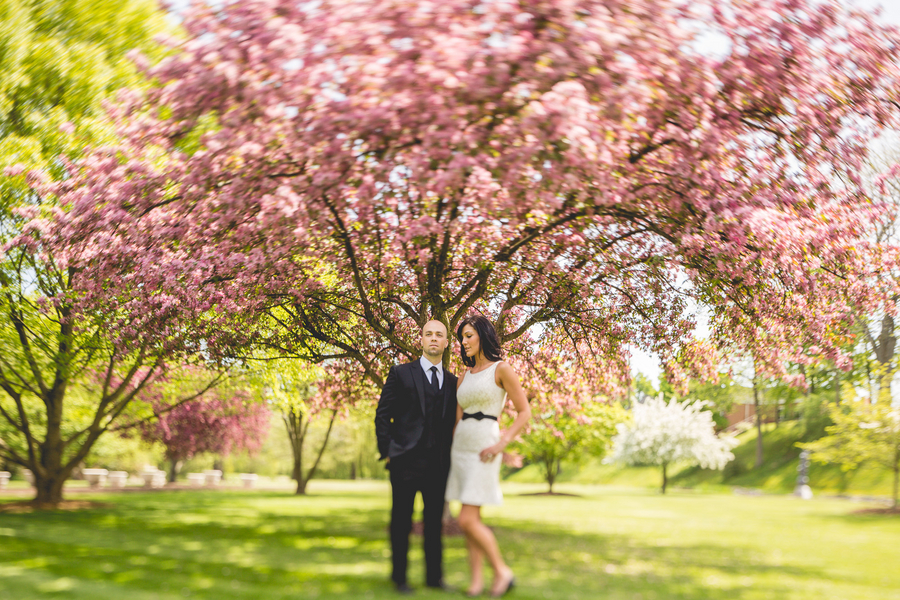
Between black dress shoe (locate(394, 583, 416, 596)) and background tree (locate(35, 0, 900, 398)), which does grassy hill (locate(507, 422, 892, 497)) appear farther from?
black dress shoe (locate(394, 583, 416, 596))

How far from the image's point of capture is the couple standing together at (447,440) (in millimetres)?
5555

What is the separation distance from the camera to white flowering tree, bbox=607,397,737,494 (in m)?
36.7

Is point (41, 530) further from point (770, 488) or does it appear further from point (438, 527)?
point (770, 488)

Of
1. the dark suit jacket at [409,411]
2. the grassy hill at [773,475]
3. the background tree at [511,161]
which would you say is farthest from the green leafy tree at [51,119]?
the grassy hill at [773,475]

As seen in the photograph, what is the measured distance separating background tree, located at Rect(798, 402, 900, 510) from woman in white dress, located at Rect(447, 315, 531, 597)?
1703 centimetres

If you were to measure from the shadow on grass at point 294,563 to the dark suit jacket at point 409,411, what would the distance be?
1.35m

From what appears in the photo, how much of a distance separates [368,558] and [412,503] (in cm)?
278

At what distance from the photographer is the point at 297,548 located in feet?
29.7

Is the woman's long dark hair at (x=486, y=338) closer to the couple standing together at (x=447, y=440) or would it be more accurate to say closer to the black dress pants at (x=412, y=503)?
the couple standing together at (x=447, y=440)

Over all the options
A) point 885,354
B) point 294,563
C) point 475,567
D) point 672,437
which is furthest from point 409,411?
point 672,437

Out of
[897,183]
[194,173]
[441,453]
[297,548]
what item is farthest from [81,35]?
[897,183]

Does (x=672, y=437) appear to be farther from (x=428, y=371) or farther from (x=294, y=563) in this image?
(x=428, y=371)

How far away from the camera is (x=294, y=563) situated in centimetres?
754

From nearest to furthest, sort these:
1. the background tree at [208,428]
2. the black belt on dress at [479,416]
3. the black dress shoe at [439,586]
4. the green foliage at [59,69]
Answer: the black belt on dress at [479,416] < the black dress shoe at [439,586] < the green foliage at [59,69] < the background tree at [208,428]
